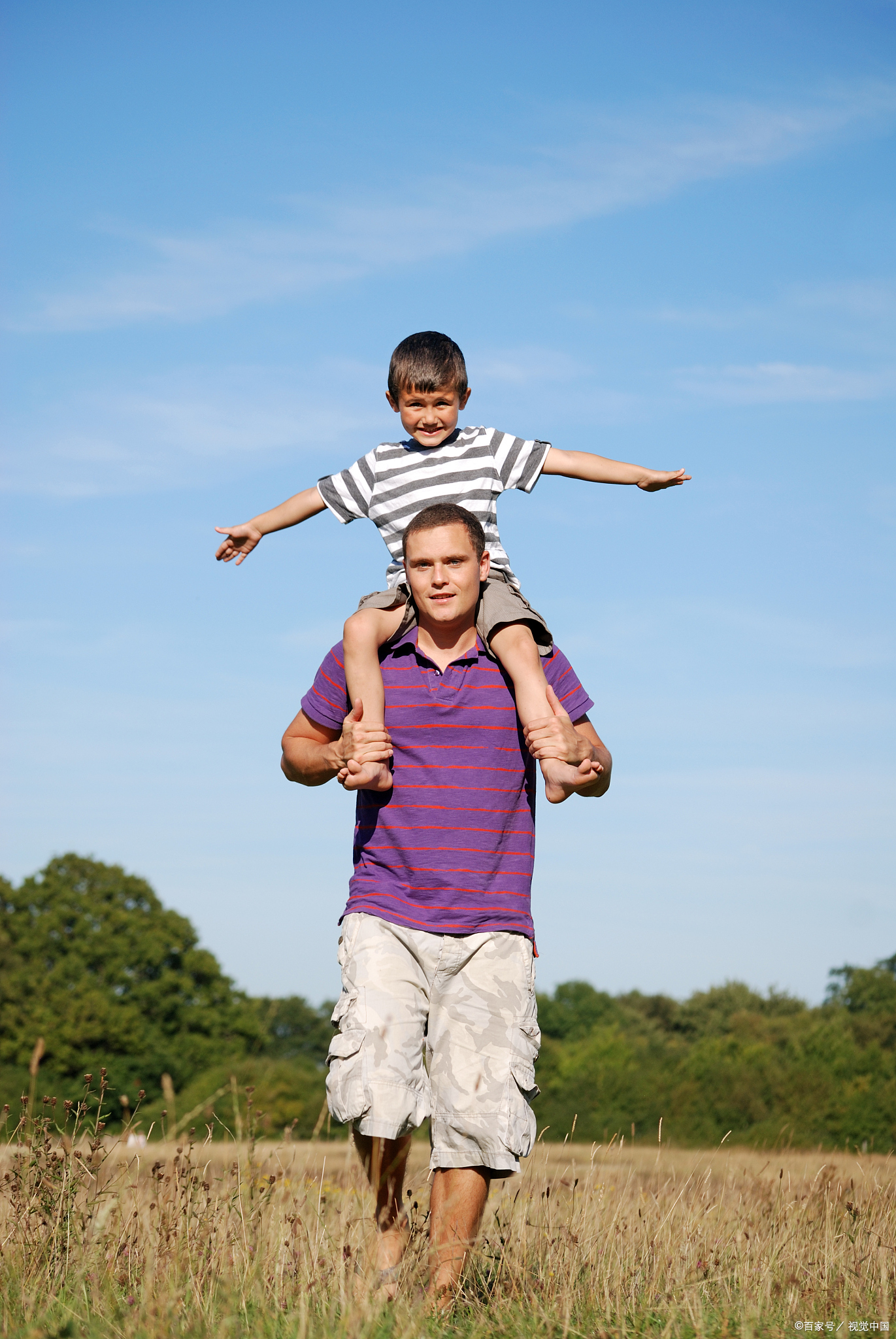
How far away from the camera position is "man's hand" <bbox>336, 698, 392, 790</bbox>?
442 centimetres

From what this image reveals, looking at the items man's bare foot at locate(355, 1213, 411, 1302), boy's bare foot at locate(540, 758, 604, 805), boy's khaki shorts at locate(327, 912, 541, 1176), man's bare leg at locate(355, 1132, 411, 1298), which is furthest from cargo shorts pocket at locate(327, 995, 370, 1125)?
boy's bare foot at locate(540, 758, 604, 805)

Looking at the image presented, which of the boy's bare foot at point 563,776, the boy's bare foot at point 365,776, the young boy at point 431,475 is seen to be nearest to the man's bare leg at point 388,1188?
the boy's bare foot at point 365,776

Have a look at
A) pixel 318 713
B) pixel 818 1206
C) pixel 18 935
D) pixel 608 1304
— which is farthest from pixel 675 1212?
pixel 18 935

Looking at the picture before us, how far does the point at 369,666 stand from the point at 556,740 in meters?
0.75

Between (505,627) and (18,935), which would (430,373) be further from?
(18,935)

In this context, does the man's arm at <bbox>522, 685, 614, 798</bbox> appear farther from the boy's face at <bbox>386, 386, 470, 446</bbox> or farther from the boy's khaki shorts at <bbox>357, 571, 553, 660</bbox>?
the boy's face at <bbox>386, 386, 470, 446</bbox>

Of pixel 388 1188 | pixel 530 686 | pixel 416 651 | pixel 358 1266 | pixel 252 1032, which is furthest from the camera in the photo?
pixel 252 1032

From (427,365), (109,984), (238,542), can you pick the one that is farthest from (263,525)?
(109,984)

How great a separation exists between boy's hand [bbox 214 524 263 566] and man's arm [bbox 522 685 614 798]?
5.80ft

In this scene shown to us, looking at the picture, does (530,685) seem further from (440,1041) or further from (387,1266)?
(387,1266)

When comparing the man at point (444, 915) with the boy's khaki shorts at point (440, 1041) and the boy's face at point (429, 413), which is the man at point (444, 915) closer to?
the boy's khaki shorts at point (440, 1041)

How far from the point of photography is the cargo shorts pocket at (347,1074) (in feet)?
13.8

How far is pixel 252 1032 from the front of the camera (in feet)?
150

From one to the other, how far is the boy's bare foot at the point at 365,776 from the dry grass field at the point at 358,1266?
139 cm
